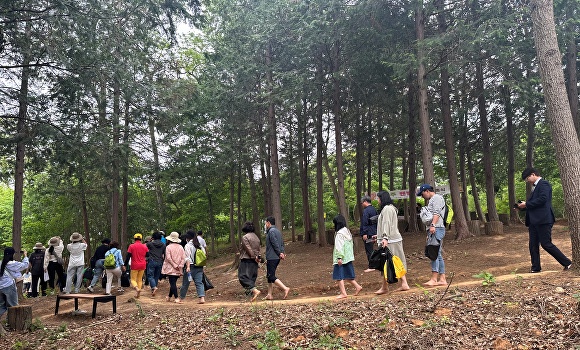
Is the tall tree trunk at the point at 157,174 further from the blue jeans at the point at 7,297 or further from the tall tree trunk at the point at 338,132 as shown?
the tall tree trunk at the point at 338,132

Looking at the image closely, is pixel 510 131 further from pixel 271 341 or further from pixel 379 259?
pixel 271 341

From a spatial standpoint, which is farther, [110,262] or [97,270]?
[97,270]

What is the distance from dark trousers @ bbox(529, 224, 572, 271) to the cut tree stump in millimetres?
9357

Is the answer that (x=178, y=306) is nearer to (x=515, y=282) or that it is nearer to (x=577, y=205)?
(x=515, y=282)

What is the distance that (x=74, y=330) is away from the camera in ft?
27.9

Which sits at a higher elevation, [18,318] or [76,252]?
[76,252]

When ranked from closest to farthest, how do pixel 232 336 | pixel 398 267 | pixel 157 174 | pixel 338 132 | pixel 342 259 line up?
pixel 232 336 < pixel 398 267 < pixel 342 259 < pixel 157 174 < pixel 338 132

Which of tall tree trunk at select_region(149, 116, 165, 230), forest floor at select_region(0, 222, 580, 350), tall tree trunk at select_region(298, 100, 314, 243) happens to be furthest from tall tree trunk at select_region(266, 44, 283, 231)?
forest floor at select_region(0, 222, 580, 350)

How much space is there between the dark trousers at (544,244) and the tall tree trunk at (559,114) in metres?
0.19

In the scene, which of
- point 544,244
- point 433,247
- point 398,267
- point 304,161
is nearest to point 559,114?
point 544,244

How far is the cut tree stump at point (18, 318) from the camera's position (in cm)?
847

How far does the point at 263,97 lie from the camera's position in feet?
56.4

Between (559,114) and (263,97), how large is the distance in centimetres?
1141

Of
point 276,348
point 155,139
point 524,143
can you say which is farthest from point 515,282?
point 524,143
